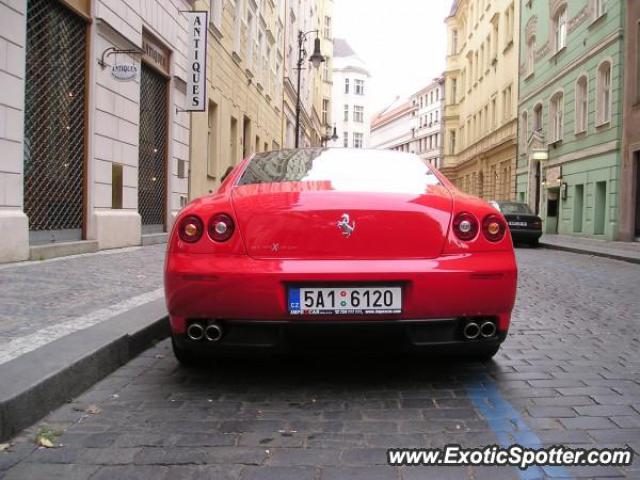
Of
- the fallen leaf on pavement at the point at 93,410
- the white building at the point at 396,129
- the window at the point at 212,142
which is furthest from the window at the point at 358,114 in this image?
the fallen leaf on pavement at the point at 93,410

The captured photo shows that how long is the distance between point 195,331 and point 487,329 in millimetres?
1542

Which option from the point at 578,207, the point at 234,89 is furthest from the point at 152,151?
the point at 578,207

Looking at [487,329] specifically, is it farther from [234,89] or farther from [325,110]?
[325,110]

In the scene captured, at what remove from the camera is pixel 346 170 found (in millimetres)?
4098

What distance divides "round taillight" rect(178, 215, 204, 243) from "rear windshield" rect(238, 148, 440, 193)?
56 cm

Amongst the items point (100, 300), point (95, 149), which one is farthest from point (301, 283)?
point (95, 149)

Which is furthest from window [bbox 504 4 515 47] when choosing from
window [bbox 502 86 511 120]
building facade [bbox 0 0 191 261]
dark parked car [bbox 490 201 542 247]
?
building facade [bbox 0 0 191 261]

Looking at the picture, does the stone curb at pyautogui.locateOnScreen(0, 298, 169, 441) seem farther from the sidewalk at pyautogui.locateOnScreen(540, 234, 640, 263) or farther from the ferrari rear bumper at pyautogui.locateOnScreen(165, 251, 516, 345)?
the sidewalk at pyautogui.locateOnScreen(540, 234, 640, 263)

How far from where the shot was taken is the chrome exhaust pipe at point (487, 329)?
3486mm

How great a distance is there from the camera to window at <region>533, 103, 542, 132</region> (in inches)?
1127

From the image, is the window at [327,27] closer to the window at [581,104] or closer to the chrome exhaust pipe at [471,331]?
the window at [581,104]

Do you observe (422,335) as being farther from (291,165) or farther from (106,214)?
(106,214)

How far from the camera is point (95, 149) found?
10.6 m

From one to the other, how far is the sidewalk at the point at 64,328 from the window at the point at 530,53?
25.9 meters
